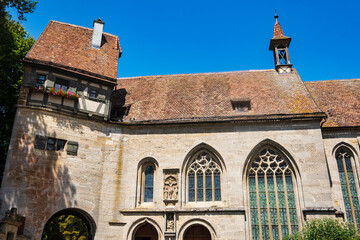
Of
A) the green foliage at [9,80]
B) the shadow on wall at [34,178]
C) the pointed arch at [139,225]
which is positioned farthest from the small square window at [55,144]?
the pointed arch at [139,225]

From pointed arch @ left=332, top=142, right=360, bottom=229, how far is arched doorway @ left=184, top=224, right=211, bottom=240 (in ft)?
23.0

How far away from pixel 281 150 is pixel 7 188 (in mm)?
12732

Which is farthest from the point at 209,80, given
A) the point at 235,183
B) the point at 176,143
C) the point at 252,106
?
the point at 235,183

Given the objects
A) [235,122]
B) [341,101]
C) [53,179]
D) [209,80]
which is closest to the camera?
[53,179]

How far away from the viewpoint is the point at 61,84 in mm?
16078

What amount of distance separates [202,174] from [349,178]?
7.61 m

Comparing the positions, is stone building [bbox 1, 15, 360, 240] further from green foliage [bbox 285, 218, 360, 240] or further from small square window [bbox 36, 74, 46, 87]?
green foliage [bbox 285, 218, 360, 240]

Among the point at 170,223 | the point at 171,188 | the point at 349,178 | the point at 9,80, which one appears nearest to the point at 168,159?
the point at 171,188

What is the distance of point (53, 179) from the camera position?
14.5 m

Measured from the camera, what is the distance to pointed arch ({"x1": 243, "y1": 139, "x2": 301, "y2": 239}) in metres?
14.9

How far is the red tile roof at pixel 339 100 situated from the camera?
1756 centimetres

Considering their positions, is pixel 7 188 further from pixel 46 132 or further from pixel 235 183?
pixel 235 183

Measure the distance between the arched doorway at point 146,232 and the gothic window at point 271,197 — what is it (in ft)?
15.7

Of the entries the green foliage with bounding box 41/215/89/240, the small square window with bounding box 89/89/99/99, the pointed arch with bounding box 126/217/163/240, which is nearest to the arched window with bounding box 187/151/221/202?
the pointed arch with bounding box 126/217/163/240
